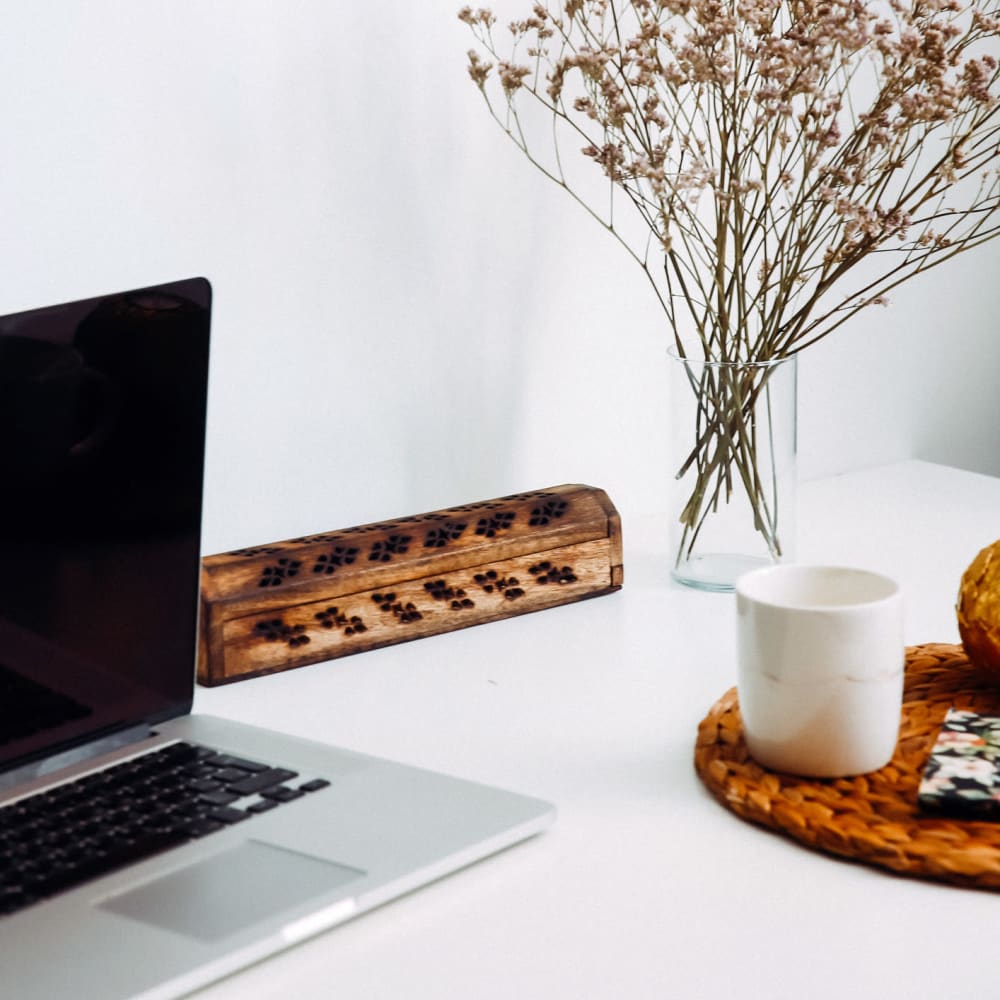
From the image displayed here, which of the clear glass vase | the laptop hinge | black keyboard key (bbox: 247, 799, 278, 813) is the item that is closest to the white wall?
the clear glass vase

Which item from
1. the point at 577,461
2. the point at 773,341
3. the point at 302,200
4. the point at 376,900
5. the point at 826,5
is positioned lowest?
the point at 376,900

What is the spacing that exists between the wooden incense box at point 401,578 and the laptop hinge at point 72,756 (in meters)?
0.13

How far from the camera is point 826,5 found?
3.10ft

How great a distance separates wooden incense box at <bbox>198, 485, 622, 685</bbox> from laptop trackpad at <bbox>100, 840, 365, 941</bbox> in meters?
0.29

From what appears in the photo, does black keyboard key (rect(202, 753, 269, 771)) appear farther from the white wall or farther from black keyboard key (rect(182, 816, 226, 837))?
the white wall

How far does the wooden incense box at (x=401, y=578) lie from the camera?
0.96m

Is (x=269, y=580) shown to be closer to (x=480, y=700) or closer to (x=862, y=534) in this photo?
(x=480, y=700)

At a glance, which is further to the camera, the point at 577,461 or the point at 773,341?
the point at 577,461

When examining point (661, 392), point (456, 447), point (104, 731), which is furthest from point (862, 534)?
point (104, 731)

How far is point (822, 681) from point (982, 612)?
15 centimetres

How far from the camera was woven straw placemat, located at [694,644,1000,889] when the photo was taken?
0.66 m

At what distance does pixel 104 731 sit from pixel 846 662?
398 millimetres

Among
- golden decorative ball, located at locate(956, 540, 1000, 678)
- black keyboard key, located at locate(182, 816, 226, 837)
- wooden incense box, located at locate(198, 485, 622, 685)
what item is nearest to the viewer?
black keyboard key, located at locate(182, 816, 226, 837)

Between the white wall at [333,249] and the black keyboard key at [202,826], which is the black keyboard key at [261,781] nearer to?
the black keyboard key at [202,826]
